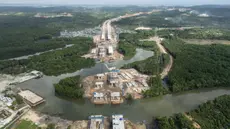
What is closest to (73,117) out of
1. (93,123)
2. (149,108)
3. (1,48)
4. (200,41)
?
(93,123)

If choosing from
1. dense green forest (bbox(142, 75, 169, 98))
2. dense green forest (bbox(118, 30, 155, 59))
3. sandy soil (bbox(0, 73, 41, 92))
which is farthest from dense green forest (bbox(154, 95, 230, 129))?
sandy soil (bbox(0, 73, 41, 92))

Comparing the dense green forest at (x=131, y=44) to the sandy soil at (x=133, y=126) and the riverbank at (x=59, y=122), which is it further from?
the riverbank at (x=59, y=122)

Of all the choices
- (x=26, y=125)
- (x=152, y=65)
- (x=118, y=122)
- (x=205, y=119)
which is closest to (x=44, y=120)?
(x=26, y=125)

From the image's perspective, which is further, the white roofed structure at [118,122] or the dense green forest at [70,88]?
the dense green forest at [70,88]

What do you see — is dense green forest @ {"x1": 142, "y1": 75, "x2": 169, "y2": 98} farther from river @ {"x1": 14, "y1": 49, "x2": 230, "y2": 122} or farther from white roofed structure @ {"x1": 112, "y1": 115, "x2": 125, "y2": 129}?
white roofed structure @ {"x1": 112, "y1": 115, "x2": 125, "y2": 129}

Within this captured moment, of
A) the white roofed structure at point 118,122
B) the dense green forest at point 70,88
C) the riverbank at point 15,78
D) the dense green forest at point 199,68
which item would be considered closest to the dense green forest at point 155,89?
the dense green forest at point 199,68

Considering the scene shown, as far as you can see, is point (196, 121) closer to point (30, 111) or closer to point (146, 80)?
point (146, 80)
